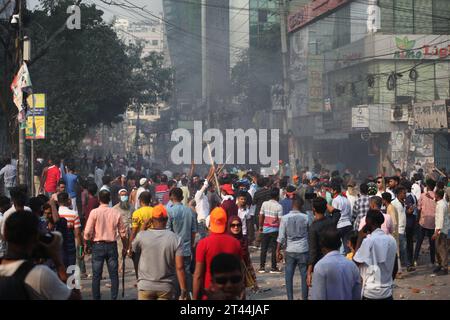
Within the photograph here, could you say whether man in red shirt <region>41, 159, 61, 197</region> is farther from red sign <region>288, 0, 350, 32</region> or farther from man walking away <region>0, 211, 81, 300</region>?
red sign <region>288, 0, 350, 32</region>

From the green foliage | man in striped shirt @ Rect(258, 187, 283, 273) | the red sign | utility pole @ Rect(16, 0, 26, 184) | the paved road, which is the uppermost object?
the red sign

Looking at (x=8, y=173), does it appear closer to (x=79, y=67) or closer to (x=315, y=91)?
(x=79, y=67)

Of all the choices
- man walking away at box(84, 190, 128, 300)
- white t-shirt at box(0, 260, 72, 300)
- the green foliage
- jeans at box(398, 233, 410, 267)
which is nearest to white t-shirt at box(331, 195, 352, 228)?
jeans at box(398, 233, 410, 267)

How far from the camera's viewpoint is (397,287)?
39.1ft

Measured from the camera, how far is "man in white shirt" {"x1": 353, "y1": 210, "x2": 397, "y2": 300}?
7000 millimetres

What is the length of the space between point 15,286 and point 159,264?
3.13 meters

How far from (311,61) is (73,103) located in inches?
1035

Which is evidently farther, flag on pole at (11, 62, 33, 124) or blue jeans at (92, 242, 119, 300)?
flag on pole at (11, 62, 33, 124)

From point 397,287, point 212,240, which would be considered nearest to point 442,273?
point 397,287

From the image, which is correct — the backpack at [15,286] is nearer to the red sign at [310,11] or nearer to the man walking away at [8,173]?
the man walking away at [8,173]

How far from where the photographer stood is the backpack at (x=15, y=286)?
4.22m

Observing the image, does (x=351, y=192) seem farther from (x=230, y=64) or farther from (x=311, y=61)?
(x=230, y=64)

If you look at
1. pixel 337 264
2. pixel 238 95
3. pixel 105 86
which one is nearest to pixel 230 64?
pixel 238 95

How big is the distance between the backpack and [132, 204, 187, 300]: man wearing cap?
3.07 metres
